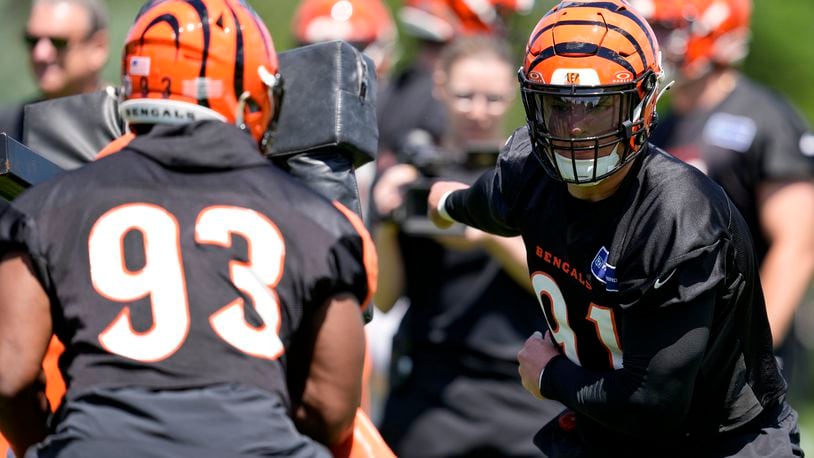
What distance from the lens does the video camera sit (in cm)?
543

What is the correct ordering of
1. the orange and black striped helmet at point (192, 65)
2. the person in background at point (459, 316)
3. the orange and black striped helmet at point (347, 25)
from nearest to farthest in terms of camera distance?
the orange and black striped helmet at point (192, 65)
the person in background at point (459, 316)
the orange and black striped helmet at point (347, 25)

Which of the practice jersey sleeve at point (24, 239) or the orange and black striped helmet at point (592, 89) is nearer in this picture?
the practice jersey sleeve at point (24, 239)

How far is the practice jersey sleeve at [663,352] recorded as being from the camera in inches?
130

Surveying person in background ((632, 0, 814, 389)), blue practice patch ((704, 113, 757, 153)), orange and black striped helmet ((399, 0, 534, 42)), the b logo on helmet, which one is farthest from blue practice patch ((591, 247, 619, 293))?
orange and black striped helmet ((399, 0, 534, 42))

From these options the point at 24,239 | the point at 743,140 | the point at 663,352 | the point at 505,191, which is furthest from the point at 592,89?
the point at 743,140

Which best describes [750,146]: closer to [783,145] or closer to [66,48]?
[783,145]

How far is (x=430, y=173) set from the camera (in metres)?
5.68

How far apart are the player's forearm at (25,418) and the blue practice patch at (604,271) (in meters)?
1.42

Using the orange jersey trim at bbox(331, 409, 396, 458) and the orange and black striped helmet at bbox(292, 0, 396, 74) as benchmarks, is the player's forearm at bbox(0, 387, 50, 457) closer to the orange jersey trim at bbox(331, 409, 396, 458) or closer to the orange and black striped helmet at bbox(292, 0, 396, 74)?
the orange jersey trim at bbox(331, 409, 396, 458)

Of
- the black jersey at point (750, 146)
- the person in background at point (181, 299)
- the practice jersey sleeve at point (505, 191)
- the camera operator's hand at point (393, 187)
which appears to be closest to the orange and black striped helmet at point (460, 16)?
the black jersey at point (750, 146)

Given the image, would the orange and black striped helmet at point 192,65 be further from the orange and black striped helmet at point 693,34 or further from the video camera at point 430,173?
the orange and black striped helmet at point 693,34

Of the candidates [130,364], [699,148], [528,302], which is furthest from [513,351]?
[130,364]

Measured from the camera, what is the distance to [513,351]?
5.70 meters

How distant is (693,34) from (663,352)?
13.2 ft
